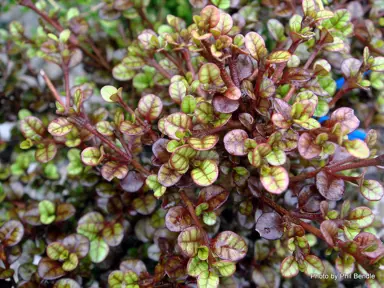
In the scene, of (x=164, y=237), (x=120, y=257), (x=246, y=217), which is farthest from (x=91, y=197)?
(x=246, y=217)

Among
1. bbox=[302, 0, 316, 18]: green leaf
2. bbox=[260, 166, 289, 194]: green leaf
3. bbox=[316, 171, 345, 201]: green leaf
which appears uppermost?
bbox=[302, 0, 316, 18]: green leaf

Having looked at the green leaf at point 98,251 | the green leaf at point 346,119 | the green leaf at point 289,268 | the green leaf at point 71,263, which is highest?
the green leaf at point 346,119

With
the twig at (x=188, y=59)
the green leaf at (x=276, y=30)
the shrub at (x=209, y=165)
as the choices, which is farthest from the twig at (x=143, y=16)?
the green leaf at (x=276, y=30)

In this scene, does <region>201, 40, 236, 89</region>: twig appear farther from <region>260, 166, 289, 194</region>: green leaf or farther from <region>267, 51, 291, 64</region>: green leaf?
<region>260, 166, 289, 194</region>: green leaf

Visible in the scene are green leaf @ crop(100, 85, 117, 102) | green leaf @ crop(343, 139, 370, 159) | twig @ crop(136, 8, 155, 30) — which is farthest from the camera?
twig @ crop(136, 8, 155, 30)

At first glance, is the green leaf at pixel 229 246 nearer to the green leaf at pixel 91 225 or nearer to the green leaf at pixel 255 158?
the green leaf at pixel 255 158

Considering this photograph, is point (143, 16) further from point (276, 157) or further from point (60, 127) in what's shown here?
point (276, 157)

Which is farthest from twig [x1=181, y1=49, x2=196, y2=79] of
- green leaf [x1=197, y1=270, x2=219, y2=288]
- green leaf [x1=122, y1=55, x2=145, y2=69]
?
green leaf [x1=197, y1=270, x2=219, y2=288]

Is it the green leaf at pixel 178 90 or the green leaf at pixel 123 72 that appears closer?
the green leaf at pixel 178 90
